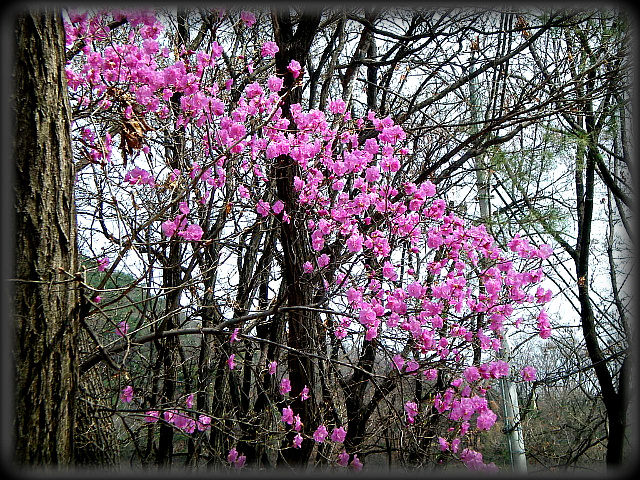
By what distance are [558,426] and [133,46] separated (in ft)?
21.2


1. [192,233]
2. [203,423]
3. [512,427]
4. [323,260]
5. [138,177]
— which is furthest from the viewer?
[512,427]

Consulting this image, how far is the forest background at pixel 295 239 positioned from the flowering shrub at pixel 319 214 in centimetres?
2

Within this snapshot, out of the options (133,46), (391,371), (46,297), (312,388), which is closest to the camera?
(46,297)

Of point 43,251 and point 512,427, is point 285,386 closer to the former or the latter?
point 43,251

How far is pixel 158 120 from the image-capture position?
326 centimetres

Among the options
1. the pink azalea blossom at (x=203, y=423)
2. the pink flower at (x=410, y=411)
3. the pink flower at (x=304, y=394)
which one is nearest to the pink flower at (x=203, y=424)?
the pink azalea blossom at (x=203, y=423)

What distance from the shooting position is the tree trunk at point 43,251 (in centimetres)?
166

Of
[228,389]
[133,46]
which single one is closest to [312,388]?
[228,389]

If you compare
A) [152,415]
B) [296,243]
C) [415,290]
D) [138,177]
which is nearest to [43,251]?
[138,177]

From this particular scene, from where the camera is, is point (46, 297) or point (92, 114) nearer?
point (46, 297)

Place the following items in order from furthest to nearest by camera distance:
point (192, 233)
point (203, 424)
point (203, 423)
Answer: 1. point (203, 423)
2. point (203, 424)
3. point (192, 233)

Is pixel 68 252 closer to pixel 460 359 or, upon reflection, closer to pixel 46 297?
pixel 46 297

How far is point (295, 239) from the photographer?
356cm

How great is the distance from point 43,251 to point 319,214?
2.03m
